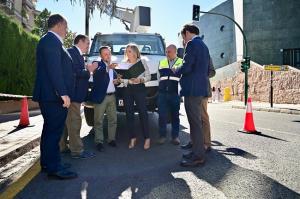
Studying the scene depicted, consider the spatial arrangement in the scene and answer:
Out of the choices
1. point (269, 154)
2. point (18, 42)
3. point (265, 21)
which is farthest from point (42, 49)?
point (265, 21)

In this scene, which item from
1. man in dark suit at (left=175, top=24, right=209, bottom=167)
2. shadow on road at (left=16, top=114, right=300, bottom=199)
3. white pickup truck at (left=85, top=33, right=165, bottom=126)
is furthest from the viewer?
white pickup truck at (left=85, top=33, right=165, bottom=126)

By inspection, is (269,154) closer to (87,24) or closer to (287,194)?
(287,194)

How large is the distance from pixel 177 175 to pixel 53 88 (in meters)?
1.88

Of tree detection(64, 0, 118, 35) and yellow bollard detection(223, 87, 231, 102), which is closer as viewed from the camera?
tree detection(64, 0, 118, 35)

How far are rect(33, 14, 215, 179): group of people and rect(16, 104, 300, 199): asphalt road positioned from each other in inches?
9.4

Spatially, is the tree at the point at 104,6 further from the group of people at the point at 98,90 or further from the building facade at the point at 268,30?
the building facade at the point at 268,30

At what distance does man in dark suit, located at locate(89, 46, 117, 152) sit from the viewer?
596 cm

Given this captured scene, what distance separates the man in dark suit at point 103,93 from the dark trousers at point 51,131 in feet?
5.38

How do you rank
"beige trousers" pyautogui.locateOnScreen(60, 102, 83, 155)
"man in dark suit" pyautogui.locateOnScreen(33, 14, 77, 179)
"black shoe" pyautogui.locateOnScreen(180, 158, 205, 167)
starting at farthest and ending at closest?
"beige trousers" pyautogui.locateOnScreen(60, 102, 83, 155) → "black shoe" pyautogui.locateOnScreen(180, 158, 205, 167) → "man in dark suit" pyautogui.locateOnScreen(33, 14, 77, 179)

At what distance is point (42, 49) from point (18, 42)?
13.4 meters

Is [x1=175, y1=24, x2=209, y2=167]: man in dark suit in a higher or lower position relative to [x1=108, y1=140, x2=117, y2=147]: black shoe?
higher

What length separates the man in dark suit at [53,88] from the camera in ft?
13.5

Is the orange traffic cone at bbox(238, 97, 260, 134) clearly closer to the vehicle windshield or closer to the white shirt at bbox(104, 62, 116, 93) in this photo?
the vehicle windshield

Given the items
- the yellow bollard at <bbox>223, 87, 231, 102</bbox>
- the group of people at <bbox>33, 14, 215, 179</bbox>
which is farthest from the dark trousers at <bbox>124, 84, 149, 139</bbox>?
the yellow bollard at <bbox>223, 87, 231, 102</bbox>
